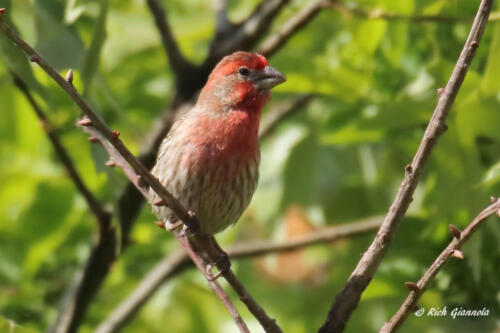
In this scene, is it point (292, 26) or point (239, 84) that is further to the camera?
point (292, 26)

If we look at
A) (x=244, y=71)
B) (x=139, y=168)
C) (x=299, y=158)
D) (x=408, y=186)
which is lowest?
(x=299, y=158)

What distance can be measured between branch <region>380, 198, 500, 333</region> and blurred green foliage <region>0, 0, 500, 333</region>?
1127 mm

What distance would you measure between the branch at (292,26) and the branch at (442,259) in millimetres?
2859

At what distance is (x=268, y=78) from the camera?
213 inches

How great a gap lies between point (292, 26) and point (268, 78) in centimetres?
68

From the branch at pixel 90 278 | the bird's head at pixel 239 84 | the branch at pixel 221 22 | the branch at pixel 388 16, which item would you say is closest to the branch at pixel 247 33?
the branch at pixel 221 22

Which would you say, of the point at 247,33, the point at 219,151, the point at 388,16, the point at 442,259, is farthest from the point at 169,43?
the point at 442,259

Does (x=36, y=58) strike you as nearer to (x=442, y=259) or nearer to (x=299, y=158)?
(x=442, y=259)

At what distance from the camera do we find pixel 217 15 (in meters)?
6.17

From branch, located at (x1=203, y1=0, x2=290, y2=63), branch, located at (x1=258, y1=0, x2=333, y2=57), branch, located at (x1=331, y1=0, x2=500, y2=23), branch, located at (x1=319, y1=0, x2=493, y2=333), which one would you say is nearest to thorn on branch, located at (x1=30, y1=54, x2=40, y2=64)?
branch, located at (x1=319, y1=0, x2=493, y2=333)

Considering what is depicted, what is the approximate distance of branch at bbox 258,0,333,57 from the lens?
585 cm

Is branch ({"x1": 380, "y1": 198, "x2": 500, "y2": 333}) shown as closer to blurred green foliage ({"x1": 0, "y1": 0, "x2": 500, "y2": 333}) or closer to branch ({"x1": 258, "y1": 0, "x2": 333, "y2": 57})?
blurred green foliage ({"x1": 0, "y1": 0, "x2": 500, "y2": 333})

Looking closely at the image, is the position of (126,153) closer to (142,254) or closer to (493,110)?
(493,110)

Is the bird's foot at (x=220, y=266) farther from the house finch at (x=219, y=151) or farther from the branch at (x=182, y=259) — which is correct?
the branch at (x=182, y=259)
